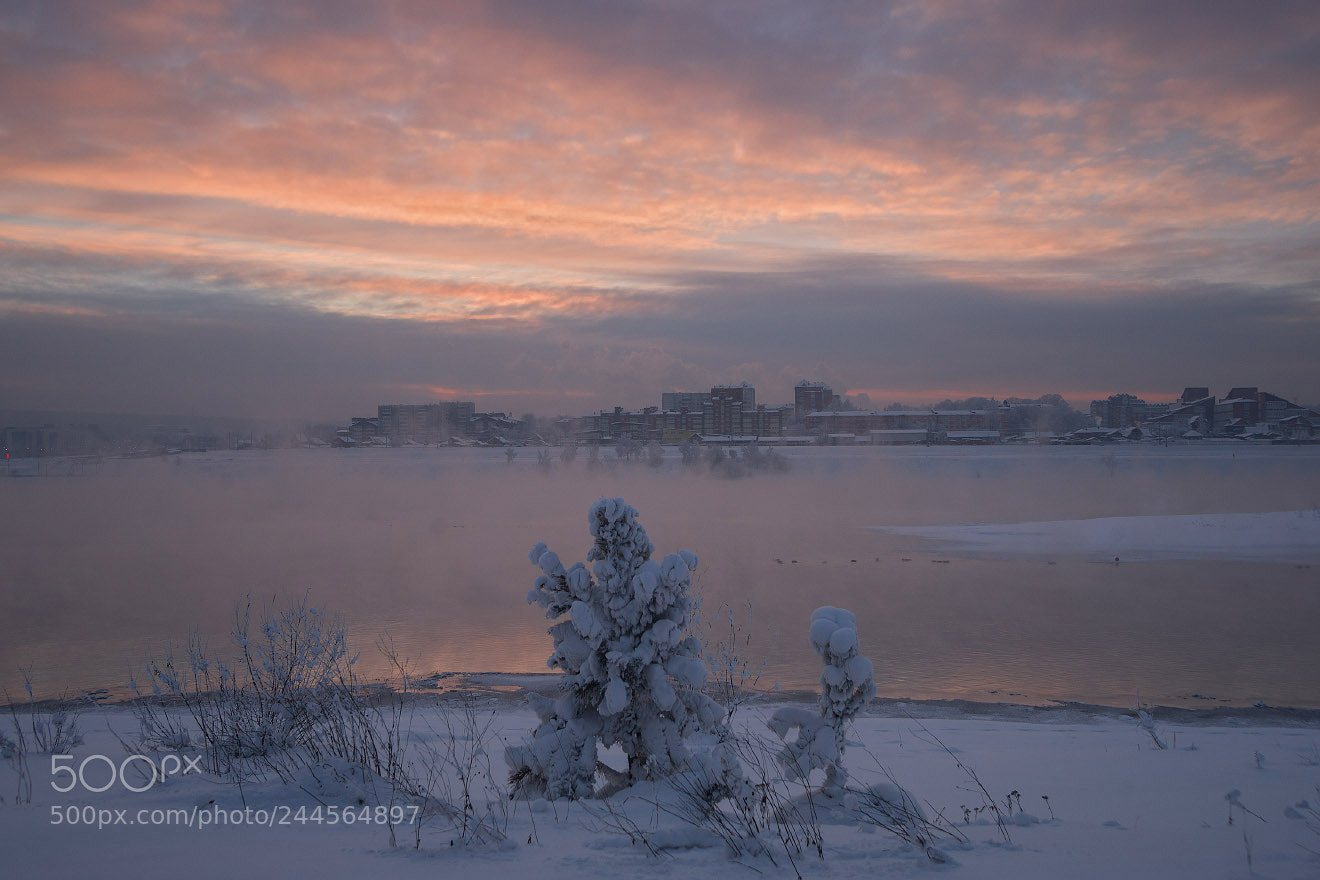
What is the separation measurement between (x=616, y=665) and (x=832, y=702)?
1330 millimetres

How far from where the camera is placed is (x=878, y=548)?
26.5 meters

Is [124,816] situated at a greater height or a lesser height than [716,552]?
greater

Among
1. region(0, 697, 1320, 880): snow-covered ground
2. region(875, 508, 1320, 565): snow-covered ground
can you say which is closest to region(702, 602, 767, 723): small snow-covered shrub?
region(0, 697, 1320, 880): snow-covered ground

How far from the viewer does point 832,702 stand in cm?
507

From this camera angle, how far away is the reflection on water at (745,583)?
13.3 metres

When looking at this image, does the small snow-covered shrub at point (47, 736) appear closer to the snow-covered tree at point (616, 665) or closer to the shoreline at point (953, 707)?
the shoreline at point (953, 707)

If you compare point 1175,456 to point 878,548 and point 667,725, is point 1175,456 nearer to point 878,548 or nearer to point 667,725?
point 878,548

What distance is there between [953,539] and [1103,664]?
15.2 meters

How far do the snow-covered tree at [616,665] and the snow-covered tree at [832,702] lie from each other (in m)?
0.62

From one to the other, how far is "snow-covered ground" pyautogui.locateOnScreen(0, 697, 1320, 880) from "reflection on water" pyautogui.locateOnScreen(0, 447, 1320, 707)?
203 inches

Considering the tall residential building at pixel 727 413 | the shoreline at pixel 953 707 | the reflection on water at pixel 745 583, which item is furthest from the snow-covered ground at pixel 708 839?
the tall residential building at pixel 727 413

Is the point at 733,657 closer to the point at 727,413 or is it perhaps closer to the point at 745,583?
the point at 745,583

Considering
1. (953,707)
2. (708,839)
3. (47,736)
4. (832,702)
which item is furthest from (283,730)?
(953,707)

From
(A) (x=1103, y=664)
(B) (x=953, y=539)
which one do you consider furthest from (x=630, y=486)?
(A) (x=1103, y=664)
